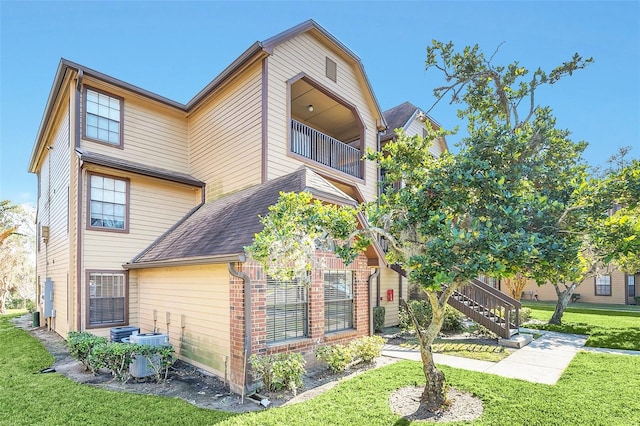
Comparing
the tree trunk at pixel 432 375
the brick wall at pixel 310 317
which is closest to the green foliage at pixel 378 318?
the brick wall at pixel 310 317

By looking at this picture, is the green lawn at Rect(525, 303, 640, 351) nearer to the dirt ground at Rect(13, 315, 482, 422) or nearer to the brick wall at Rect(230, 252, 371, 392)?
the dirt ground at Rect(13, 315, 482, 422)

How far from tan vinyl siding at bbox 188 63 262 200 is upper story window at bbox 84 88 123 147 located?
2.69m

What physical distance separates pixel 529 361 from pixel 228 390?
7.50m

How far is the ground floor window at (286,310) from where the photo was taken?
24.2ft

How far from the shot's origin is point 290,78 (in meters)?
11.4

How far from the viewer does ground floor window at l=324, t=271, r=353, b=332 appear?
884cm

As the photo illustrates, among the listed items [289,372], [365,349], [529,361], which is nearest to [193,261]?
[289,372]

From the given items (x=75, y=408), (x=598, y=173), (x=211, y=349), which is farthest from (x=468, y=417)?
(x=598, y=173)

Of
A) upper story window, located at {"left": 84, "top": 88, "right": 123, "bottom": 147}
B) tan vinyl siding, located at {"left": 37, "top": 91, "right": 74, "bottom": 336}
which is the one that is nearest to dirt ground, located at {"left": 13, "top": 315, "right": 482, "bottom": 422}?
tan vinyl siding, located at {"left": 37, "top": 91, "right": 74, "bottom": 336}

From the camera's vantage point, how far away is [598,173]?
24672 millimetres

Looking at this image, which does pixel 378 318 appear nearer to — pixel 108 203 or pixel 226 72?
pixel 108 203

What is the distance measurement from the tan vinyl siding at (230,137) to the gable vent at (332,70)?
10.2ft

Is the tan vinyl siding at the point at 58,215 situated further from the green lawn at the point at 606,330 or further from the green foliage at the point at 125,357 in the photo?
the green lawn at the point at 606,330

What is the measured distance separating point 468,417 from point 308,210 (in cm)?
417
